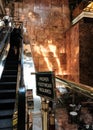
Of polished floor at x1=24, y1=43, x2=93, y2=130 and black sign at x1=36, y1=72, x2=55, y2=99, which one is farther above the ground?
black sign at x1=36, y1=72, x2=55, y2=99

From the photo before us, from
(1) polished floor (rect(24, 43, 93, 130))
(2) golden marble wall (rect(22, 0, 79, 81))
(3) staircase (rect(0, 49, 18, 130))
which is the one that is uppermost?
(2) golden marble wall (rect(22, 0, 79, 81))

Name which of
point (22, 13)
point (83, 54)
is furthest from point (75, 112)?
point (22, 13)

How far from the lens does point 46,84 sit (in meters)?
1.98

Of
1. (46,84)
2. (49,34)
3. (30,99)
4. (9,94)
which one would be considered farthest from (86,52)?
(46,84)

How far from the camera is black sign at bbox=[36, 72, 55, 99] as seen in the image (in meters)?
1.89

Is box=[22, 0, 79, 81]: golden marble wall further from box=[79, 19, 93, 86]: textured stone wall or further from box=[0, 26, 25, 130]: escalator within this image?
box=[0, 26, 25, 130]: escalator

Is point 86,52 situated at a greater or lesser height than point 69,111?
greater

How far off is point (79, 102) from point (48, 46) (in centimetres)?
392

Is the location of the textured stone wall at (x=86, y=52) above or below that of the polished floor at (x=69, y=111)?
above

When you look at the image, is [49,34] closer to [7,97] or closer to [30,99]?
[7,97]

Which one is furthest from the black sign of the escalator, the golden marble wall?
the golden marble wall

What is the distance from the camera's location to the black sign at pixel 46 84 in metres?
1.89

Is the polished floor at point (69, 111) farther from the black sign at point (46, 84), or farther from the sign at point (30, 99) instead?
the black sign at point (46, 84)

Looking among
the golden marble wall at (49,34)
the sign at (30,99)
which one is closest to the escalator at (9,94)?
the sign at (30,99)
